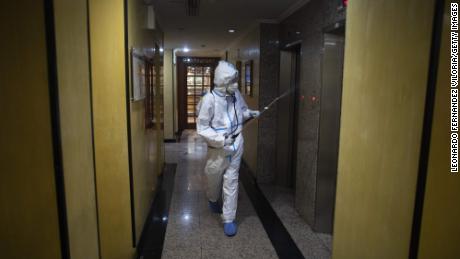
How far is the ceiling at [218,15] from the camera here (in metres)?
3.55

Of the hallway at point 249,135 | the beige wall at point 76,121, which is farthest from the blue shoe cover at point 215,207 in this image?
the beige wall at point 76,121

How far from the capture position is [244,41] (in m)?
5.70

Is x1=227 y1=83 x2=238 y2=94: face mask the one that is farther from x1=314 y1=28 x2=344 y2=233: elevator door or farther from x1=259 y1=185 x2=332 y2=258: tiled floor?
x1=259 y1=185 x2=332 y2=258: tiled floor

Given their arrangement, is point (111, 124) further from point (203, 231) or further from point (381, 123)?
point (381, 123)

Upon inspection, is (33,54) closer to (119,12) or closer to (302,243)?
(119,12)

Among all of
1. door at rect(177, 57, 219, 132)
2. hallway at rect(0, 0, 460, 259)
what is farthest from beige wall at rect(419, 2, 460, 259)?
door at rect(177, 57, 219, 132)

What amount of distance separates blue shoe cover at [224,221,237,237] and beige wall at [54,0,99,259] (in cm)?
188

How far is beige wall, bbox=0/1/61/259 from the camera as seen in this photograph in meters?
1.01

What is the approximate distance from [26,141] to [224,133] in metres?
2.39

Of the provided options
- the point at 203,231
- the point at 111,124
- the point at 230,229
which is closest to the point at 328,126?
the point at 230,229

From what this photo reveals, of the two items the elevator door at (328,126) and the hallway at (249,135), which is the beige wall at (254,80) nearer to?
the hallway at (249,135)

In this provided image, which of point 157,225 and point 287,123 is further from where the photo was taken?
point 287,123

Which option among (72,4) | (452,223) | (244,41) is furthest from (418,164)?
(244,41)

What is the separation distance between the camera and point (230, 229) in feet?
10.4
